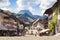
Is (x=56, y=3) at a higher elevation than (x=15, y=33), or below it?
higher

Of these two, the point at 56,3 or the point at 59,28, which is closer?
the point at 59,28

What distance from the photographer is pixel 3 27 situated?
76.7ft

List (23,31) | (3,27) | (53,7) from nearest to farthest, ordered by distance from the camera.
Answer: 1. (3,27)
2. (23,31)
3. (53,7)

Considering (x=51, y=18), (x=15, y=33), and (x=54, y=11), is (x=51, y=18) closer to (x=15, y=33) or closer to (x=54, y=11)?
(x=54, y=11)

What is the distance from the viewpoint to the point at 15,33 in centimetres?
2409

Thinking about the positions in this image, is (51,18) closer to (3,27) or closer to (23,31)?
(23,31)

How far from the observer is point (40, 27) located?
27.3 metres

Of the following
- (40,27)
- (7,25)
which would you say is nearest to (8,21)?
(7,25)

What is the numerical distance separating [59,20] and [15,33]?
15.8 feet

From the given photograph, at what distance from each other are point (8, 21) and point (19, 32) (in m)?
1.59

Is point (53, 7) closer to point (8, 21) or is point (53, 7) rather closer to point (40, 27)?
point (40, 27)

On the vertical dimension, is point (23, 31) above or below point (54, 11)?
below

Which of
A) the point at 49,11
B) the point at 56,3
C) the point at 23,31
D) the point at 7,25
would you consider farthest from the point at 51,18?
the point at 7,25

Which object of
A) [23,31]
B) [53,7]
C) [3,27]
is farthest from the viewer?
[53,7]
